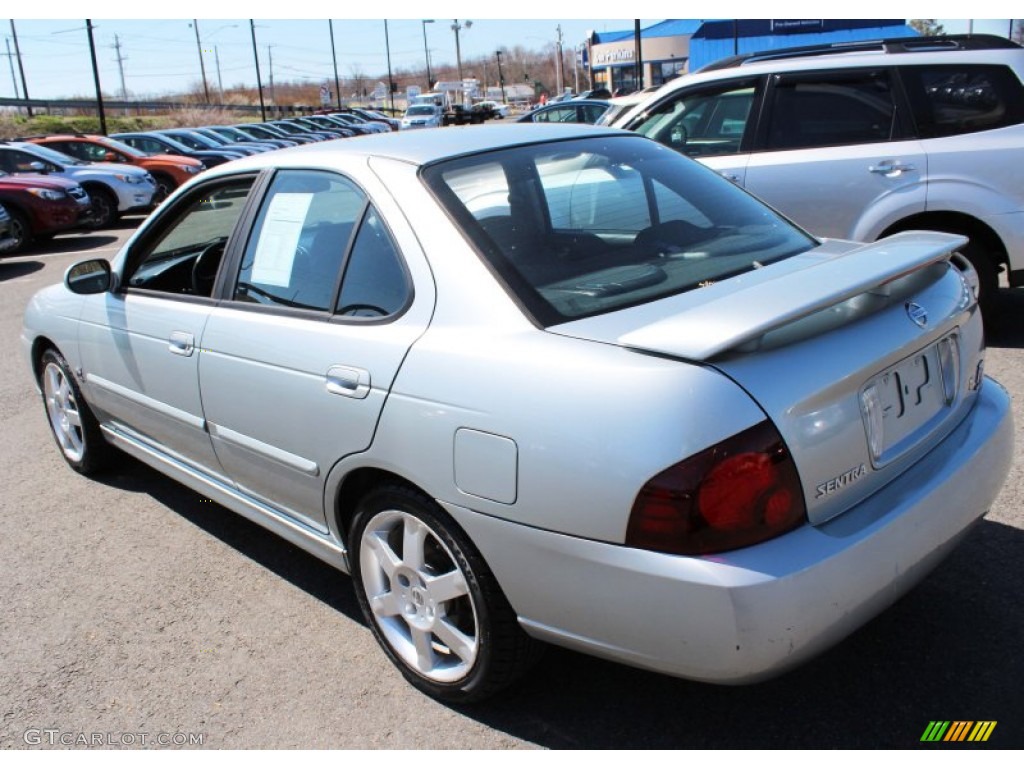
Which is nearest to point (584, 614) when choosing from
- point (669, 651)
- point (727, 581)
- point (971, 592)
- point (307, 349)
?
point (669, 651)

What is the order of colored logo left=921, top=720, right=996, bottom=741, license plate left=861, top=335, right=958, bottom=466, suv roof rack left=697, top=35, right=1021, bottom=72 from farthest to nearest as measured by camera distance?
suv roof rack left=697, top=35, right=1021, bottom=72, colored logo left=921, top=720, right=996, bottom=741, license plate left=861, top=335, right=958, bottom=466

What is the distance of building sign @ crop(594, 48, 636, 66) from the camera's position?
5834 centimetres

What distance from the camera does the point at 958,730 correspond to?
7.86 ft

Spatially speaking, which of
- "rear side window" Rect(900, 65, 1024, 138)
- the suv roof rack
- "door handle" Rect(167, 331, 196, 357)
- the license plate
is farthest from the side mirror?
"rear side window" Rect(900, 65, 1024, 138)

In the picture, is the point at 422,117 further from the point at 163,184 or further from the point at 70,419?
the point at 70,419

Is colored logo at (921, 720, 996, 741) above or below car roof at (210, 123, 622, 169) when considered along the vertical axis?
below

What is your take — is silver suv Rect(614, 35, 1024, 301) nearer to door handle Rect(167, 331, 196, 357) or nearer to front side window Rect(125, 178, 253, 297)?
front side window Rect(125, 178, 253, 297)

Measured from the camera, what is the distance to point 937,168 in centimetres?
550

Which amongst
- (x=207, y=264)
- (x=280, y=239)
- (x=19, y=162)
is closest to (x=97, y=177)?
(x=19, y=162)

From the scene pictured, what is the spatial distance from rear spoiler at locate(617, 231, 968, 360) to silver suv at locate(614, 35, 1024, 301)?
3.29 meters

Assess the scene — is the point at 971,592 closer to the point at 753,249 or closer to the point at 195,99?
the point at 753,249

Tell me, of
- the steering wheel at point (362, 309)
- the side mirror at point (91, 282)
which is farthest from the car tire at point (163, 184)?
the steering wheel at point (362, 309)

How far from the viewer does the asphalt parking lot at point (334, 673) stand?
2502mm

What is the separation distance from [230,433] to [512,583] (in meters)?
1.40
